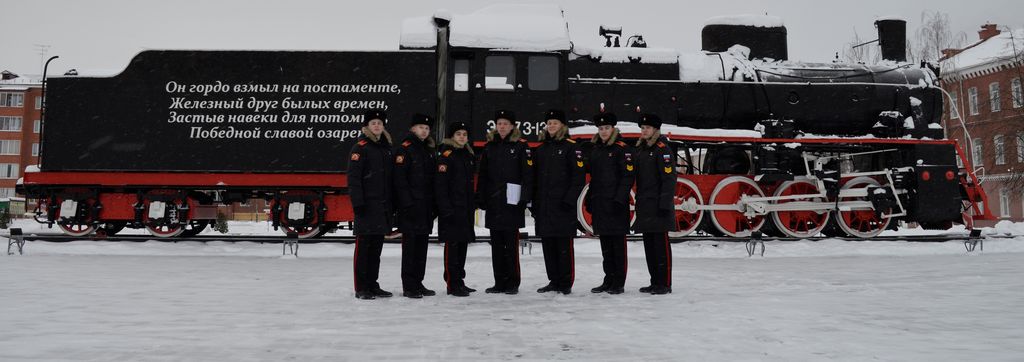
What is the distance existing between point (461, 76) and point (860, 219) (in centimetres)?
651

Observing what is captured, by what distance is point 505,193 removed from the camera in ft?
16.8

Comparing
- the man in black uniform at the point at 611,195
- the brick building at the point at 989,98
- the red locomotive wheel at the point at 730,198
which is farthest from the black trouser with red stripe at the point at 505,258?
the brick building at the point at 989,98

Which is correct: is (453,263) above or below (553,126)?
below

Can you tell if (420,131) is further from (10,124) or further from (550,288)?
(10,124)

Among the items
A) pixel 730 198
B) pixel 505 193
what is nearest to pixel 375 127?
pixel 505 193

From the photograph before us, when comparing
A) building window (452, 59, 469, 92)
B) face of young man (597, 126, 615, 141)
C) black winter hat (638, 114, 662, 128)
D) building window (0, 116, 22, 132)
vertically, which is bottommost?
face of young man (597, 126, 615, 141)

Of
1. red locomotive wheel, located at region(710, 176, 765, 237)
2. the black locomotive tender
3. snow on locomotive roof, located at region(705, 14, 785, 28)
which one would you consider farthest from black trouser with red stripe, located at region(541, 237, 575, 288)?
snow on locomotive roof, located at region(705, 14, 785, 28)

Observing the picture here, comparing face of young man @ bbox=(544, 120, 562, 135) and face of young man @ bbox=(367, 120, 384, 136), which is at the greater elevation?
face of young man @ bbox=(544, 120, 562, 135)

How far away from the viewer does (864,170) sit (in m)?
10.1

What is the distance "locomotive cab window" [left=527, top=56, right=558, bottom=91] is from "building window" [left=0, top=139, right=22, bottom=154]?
57.8 metres

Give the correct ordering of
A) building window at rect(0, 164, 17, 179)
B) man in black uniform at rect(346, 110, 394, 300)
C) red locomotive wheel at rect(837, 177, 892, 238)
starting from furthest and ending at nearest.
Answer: building window at rect(0, 164, 17, 179), red locomotive wheel at rect(837, 177, 892, 238), man in black uniform at rect(346, 110, 394, 300)

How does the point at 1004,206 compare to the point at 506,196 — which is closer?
the point at 506,196

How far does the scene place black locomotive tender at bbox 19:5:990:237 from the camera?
8430mm

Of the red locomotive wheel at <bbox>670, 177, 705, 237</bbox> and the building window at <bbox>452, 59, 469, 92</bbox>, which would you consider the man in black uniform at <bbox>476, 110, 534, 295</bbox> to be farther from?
the red locomotive wheel at <bbox>670, 177, 705, 237</bbox>
